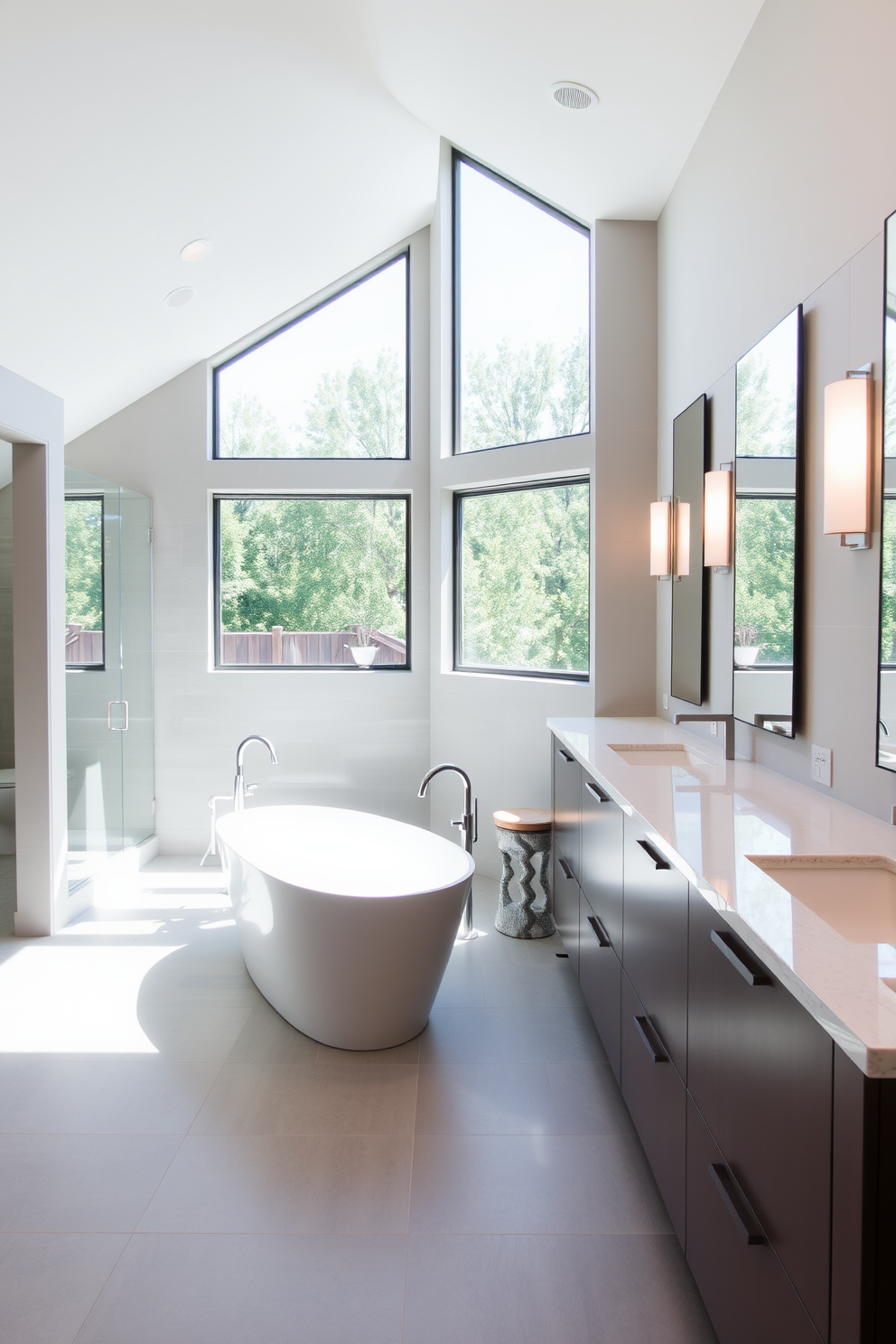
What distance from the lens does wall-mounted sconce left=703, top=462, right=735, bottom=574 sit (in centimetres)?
276

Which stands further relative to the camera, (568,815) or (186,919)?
(186,919)

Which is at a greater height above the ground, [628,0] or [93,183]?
[628,0]

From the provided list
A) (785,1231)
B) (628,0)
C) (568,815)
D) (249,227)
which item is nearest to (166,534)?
(249,227)

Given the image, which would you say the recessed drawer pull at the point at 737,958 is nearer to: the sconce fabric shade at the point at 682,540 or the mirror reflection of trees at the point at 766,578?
the mirror reflection of trees at the point at 766,578

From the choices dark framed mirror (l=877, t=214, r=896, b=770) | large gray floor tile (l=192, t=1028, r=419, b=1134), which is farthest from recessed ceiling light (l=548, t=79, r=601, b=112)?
large gray floor tile (l=192, t=1028, r=419, b=1134)

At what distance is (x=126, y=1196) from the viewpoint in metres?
2.07

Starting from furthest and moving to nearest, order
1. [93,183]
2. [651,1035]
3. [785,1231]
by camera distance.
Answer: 1. [93,183]
2. [651,1035]
3. [785,1231]

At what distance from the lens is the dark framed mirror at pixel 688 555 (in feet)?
10.3

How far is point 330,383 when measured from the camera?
16.8 ft

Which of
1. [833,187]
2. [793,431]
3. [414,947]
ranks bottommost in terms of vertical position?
[414,947]

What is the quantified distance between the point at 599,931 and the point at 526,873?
125 centimetres

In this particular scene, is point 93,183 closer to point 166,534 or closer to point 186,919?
point 166,534

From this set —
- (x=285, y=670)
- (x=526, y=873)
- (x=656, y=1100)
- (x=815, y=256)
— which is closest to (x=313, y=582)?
(x=285, y=670)

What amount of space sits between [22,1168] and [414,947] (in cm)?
115
